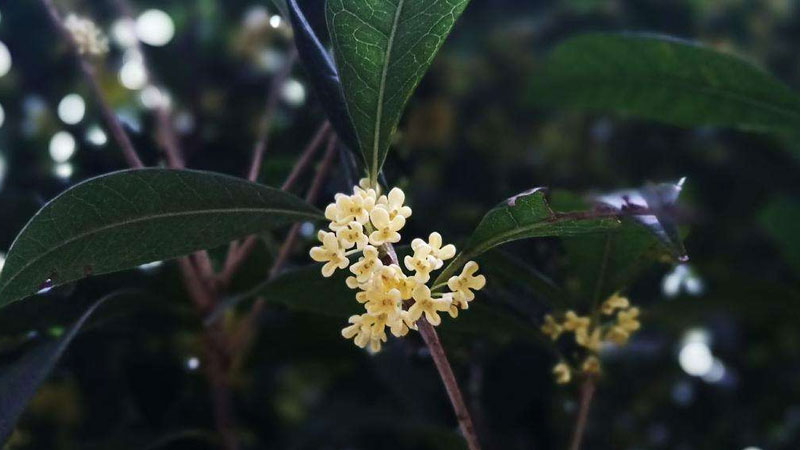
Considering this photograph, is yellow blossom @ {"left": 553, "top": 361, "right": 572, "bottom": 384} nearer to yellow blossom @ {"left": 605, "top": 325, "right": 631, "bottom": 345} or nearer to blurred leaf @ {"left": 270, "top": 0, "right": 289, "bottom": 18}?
yellow blossom @ {"left": 605, "top": 325, "right": 631, "bottom": 345}

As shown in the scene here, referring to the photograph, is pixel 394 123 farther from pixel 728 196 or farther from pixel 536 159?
pixel 728 196

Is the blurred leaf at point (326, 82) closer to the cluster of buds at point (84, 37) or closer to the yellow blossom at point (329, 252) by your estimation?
the yellow blossom at point (329, 252)

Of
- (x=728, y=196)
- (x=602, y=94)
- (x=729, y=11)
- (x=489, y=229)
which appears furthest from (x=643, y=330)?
(x=489, y=229)

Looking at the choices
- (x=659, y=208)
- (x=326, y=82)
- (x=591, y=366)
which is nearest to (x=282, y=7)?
(x=326, y=82)

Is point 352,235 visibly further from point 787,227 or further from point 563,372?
point 787,227

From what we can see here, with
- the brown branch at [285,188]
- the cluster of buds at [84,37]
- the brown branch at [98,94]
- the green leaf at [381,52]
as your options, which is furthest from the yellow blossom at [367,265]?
the cluster of buds at [84,37]

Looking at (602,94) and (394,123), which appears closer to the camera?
(394,123)
